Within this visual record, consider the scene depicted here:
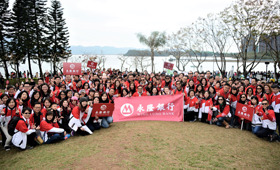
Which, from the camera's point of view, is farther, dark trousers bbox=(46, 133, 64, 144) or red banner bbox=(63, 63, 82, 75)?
red banner bbox=(63, 63, 82, 75)

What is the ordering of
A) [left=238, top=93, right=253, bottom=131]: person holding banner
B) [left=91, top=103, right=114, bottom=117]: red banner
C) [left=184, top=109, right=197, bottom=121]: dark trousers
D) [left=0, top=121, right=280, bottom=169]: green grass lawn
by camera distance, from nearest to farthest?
[left=0, top=121, right=280, bottom=169]: green grass lawn → [left=91, top=103, right=114, bottom=117]: red banner → [left=238, top=93, right=253, bottom=131]: person holding banner → [left=184, top=109, right=197, bottom=121]: dark trousers

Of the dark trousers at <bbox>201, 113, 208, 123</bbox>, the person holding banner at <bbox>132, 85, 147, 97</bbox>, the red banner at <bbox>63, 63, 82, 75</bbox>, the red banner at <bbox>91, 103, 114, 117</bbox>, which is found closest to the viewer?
the red banner at <bbox>91, 103, 114, 117</bbox>

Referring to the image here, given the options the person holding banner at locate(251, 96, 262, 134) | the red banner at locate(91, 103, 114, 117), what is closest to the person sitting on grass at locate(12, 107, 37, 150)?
the red banner at locate(91, 103, 114, 117)

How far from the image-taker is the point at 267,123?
641 cm

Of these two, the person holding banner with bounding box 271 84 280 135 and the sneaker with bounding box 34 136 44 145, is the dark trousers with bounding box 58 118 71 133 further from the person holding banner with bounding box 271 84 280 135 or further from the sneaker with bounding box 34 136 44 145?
the person holding banner with bounding box 271 84 280 135

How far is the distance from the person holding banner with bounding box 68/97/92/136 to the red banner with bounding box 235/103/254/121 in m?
5.60

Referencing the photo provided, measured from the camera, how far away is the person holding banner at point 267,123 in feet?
20.6

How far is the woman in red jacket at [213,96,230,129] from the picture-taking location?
760cm

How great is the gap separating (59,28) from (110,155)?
32721 millimetres

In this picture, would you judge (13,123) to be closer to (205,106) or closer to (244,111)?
(205,106)

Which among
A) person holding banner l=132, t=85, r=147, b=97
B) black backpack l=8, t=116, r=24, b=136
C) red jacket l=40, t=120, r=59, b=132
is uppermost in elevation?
person holding banner l=132, t=85, r=147, b=97

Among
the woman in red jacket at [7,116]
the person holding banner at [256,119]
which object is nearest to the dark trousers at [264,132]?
the person holding banner at [256,119]

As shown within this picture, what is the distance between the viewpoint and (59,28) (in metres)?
32.5

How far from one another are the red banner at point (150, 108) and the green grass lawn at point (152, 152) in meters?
1.25
